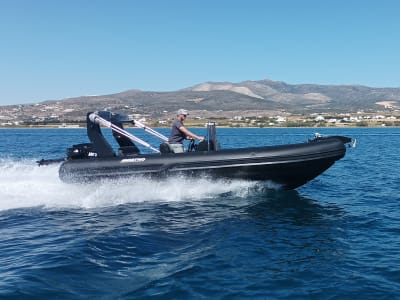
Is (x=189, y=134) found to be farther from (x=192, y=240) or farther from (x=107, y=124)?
(x=192, y=240)

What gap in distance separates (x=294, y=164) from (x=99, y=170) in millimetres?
→ 5405

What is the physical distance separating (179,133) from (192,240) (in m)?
5.15

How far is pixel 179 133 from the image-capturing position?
13281mm

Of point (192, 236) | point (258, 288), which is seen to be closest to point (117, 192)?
point (192, 236)

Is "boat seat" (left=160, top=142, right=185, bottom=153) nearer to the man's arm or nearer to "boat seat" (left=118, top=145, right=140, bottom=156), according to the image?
the man's arm

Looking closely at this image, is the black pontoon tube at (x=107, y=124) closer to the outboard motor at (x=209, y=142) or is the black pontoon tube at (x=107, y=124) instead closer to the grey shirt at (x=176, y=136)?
the grey shirt at (x=176, y=136)

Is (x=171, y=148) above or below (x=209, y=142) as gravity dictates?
below

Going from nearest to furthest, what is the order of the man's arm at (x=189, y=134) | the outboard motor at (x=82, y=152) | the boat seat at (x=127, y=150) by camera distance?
the man's arm at (x=189, y=134)
the outboard motor at (x=82, y=152)
the boat seat at (x=127, y=150)

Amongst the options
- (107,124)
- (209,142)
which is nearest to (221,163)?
(209,142)

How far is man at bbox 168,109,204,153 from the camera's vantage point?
13016 millimetres

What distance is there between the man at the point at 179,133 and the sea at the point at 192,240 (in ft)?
3.80

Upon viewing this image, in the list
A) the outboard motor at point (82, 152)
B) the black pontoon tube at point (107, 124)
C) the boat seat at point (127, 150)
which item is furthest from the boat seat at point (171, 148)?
the outboard motor at point (82, 152)

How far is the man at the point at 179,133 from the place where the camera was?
512 inches

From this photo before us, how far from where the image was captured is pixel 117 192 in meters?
12.8
